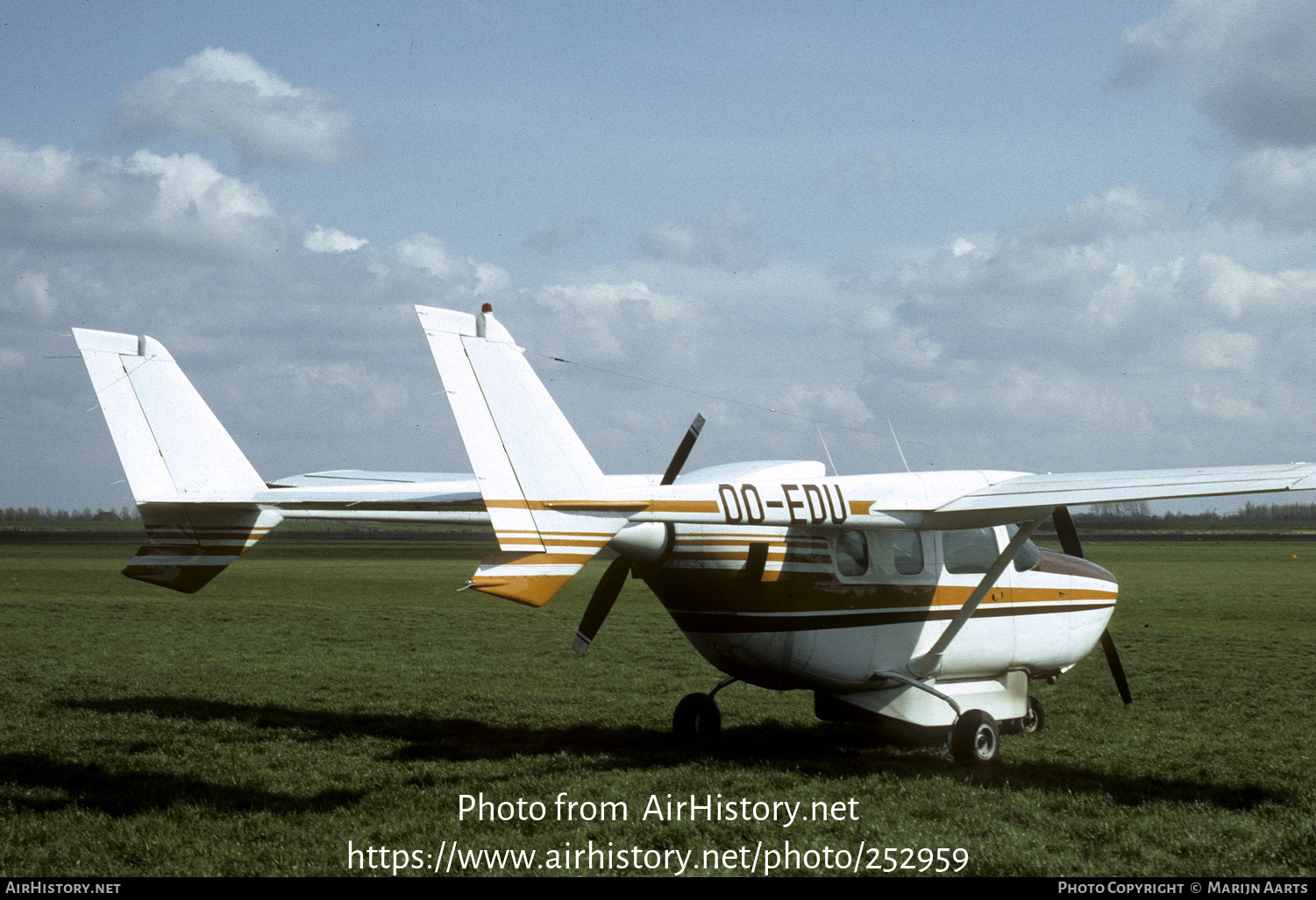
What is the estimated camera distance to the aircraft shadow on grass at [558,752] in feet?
28.9

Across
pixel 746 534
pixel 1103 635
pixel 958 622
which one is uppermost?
pixel 746 534

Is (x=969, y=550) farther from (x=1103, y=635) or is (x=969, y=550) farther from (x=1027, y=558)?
(x=1103, y=635)

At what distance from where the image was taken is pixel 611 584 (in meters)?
10.6

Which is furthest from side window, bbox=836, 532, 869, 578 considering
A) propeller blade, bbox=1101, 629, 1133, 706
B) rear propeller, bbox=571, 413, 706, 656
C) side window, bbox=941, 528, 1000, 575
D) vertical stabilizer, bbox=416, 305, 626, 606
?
propeller blade, bbox=1101, 629, 1133, 706

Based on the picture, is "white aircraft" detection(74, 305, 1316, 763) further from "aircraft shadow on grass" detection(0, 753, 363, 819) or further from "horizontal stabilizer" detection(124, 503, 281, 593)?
"aircraft shadow on grass" detection(0, 753, 363, 819)

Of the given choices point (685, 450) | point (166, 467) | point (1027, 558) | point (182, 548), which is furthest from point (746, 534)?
point (166, 467)

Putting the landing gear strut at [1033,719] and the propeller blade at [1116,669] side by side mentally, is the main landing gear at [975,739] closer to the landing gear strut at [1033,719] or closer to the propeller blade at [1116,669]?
the landing gear strut at [1033,719]

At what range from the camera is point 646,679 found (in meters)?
16.0

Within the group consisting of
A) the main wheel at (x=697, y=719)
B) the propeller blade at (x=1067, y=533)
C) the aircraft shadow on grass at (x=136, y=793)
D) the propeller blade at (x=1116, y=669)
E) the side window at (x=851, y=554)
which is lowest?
the aircraft shadow on grass at (x=136, y=793)

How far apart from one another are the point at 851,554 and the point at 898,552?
604 mm

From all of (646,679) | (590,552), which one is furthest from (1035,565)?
(646,679)

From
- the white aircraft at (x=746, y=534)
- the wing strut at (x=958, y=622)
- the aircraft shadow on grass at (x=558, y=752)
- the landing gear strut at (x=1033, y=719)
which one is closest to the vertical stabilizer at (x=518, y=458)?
the white aircraft at (x=746, y=534)

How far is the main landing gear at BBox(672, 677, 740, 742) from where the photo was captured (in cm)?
1130

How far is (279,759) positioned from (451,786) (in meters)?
2.23
